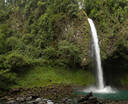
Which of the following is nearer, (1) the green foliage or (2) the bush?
(2) the bush

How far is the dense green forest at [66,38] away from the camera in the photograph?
26891 mm

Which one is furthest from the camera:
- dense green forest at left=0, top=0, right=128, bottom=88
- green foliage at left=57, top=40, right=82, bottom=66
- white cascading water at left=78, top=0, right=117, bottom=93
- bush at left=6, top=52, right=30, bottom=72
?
green foliage at left=57, top=40, right=82, bottom=66

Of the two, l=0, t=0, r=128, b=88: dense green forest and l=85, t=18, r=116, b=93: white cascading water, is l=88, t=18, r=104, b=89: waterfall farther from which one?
l=0, t=0, r=128, b=88: dense green forest

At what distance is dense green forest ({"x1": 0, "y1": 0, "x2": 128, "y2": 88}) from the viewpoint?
26.9 metres

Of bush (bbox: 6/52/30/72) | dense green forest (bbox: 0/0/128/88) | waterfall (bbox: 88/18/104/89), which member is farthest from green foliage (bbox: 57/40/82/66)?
bush (bbox: 6/52/30/72)

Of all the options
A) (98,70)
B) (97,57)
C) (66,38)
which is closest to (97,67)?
(98,70)

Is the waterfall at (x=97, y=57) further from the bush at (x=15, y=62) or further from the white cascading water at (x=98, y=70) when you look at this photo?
the bush at (x=15, y=62)

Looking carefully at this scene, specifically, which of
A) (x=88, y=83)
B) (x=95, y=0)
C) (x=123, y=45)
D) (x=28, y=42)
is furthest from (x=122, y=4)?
(x=28, y=42)

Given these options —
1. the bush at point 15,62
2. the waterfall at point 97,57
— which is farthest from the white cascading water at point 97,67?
the bush at point 15,62

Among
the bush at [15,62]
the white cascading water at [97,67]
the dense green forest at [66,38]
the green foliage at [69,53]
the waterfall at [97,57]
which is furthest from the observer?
the green foliage at [69,53]

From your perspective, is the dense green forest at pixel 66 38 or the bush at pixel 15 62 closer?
the bush at pixel 15 62

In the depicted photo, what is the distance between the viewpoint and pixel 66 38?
30141mm

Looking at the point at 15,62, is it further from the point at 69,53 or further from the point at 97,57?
the point at 97,57

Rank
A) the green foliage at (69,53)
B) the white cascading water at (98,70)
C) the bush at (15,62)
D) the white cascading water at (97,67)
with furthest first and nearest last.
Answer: the green foliage at (69,53) → the white cascading water at (97,67) → the bush at (15,62) → the white cascading water at (98,70)
